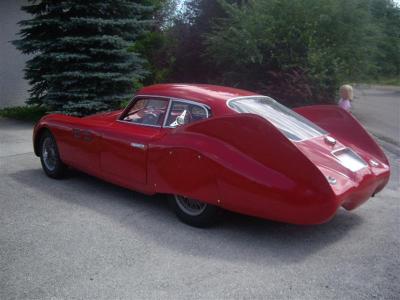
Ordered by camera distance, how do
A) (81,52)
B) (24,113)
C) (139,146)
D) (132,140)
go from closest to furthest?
(139,146)
(132,140)
(81,52)
(24,113)

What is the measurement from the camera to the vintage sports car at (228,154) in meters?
4.17

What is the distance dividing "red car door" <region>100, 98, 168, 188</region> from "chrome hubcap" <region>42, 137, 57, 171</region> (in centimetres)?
125

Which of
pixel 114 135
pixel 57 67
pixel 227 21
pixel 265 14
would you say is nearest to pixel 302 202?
pixel 114 135

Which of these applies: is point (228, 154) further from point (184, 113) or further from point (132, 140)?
point (132, 140)

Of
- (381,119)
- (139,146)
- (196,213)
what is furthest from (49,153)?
Result: (381,119)

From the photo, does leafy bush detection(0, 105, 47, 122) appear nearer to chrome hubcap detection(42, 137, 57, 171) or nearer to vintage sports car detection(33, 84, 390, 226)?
chrome hubcap detection(42, 137, 57, 171)

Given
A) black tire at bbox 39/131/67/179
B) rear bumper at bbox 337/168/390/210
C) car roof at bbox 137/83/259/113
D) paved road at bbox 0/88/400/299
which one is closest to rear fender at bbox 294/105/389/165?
rear bumper at bbox 337/168/390/210

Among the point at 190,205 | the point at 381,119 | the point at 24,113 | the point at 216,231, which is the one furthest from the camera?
the point at 381,119

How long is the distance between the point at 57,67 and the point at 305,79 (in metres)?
6.19

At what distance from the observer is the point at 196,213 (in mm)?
4809

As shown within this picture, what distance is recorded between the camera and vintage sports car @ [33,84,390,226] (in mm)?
4168

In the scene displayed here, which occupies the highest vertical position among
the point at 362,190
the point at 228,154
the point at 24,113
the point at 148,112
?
the point at 148,112

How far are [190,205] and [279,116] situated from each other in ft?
4.53

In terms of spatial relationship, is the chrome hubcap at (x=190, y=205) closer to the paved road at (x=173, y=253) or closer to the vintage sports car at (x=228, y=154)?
the vintage sports car at (x=228, y=154)
